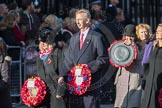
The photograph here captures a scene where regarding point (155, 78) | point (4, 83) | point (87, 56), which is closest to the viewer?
point (87, 56)

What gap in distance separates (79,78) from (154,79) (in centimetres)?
141

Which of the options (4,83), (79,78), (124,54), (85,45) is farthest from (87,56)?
(4,83)

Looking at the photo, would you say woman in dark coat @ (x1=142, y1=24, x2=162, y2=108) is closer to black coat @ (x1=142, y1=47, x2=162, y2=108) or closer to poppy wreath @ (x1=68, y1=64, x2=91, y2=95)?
black coat @ (x1=142, y1=47, x2=162, y2=108)

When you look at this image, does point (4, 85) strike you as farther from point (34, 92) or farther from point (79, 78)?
point (79, 78)

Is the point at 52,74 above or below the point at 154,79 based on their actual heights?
above

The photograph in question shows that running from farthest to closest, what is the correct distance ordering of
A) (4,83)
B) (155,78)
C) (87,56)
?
(4,83)
(155,78)
(87,56)

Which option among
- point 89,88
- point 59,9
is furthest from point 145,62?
point 59,9

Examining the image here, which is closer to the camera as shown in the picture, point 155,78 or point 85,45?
point 85,45

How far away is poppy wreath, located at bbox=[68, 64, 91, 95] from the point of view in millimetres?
8773

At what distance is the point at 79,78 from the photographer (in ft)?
29.2

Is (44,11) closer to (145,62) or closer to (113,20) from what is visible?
(113,20)

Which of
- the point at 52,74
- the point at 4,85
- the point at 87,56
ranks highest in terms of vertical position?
the point at 87,56

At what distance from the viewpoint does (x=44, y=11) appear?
15.8m

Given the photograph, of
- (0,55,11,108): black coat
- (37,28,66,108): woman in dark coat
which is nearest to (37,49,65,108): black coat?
(37,28,66,108): woman in dark coat
